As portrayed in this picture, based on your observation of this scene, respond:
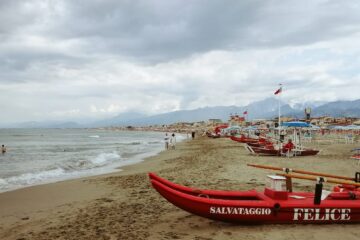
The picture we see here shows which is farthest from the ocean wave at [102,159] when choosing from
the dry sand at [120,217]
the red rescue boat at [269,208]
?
the red rescue boat at [269,208]

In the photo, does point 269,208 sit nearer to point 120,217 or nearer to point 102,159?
point 120,217

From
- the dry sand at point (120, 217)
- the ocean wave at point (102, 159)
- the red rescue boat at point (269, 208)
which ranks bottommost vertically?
the ocean wave at point (102, 159)

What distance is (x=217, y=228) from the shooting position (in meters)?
6.54

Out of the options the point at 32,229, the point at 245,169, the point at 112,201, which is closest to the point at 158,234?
the point at 32,229

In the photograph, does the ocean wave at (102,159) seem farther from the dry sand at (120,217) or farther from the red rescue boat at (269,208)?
the red rescue boat at (269,208)

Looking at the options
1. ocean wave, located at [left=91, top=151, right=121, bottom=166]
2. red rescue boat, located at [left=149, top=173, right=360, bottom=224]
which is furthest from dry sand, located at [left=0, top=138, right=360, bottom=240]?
ocean wave, located at [left=91, top=151, right=121, bottom=166]

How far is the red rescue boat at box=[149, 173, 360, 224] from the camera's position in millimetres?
6387

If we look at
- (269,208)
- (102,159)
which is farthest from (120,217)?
(102,159)

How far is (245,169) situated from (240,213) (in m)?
8.53

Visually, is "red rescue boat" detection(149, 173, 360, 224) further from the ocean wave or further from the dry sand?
the ocean wave

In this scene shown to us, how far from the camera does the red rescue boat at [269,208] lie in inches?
251

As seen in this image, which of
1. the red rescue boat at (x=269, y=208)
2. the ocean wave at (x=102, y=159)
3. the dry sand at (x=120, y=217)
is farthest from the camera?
the ocean wave at (x=102, y=159)

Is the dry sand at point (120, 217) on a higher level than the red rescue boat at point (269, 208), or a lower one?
lower

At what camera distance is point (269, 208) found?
Result: 21.2 feet
